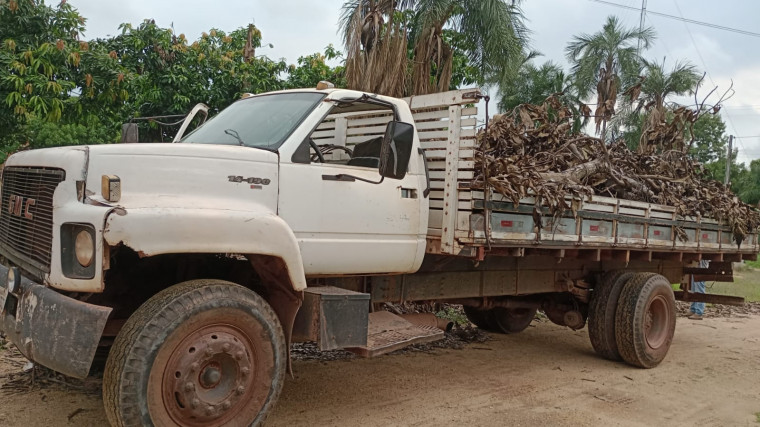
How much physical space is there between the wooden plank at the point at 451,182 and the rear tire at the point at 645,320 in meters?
2.71

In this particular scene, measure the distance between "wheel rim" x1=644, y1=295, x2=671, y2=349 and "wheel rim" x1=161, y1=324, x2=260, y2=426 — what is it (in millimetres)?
4743

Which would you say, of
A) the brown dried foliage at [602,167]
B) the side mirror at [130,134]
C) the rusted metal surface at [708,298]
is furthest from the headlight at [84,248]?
the rusted metal surface at [708,298]

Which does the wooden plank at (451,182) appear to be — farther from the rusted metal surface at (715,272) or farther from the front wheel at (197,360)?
the rusted metal surface at (715,272)

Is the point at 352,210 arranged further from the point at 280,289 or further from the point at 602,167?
the point at 602,167

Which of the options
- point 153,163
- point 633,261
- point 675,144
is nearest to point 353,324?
point 153,163

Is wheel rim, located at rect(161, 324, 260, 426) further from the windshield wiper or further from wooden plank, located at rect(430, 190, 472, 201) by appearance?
wooden plank, located at rect(430, 190, 472, 201)

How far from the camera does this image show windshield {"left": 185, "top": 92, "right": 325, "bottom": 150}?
4.14m

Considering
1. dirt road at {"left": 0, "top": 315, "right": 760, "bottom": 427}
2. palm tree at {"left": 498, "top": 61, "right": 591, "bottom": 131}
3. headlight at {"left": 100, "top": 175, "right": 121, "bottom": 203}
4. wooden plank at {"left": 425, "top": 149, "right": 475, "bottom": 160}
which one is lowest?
dirt road at {"left": 0, "top": 315, "right": 760, "bottom": 427}

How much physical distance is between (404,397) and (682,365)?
3538mm

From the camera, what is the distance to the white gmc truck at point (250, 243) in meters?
3.26

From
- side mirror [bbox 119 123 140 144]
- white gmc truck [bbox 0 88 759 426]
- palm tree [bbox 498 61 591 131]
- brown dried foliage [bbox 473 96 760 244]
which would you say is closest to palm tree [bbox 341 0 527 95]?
brown dried foliage [bbox 473 96 760 244]

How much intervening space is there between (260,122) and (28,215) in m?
1.56

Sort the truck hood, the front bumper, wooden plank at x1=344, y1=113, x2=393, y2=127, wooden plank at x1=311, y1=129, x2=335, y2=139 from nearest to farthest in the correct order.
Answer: the front bumper < the truck hood < wooden plank at x1=344, y1=113, x2=393, y2=127 < wooden plank at x1=311, y1=129, x2=335, y2=139

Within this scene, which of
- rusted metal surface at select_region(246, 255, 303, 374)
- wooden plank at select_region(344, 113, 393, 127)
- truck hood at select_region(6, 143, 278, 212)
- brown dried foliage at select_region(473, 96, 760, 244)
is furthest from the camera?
brown dried foliage at select_region(473, 96, 760, 244)
